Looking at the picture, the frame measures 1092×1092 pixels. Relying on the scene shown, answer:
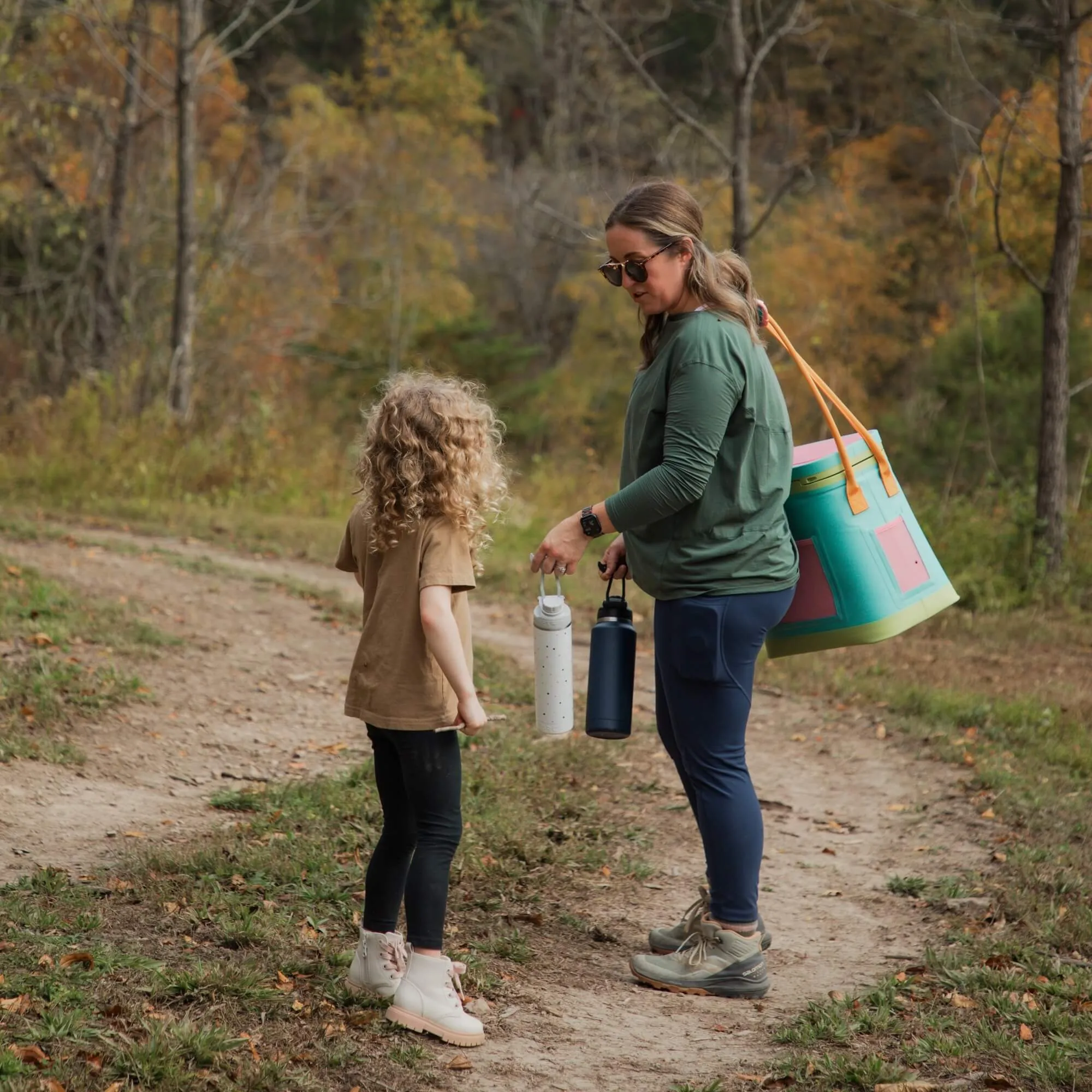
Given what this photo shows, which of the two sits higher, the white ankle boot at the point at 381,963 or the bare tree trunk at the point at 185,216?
the bare tree trunk at the point at 185,216

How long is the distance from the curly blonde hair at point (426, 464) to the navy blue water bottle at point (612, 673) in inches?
25.3

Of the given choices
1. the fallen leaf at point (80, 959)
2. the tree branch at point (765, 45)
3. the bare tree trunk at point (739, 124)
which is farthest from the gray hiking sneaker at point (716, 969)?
the tree branch at point (765, 45)

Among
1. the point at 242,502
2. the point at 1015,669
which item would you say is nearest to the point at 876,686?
the point at 1015,669

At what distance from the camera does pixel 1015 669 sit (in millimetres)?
7969

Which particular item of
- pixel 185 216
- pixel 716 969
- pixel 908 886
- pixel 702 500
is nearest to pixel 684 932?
pixel 716 969

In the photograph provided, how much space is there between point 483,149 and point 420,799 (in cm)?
3938

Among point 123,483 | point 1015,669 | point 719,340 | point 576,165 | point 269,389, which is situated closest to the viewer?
point 719,340

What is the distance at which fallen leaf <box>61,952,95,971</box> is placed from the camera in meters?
3.18

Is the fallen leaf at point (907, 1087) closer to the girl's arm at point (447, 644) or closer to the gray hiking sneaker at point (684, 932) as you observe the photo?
the gray hiking sneaker at point (684, 932)

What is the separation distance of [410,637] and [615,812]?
2.38 m

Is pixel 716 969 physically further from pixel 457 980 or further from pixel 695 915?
pixel 457 980

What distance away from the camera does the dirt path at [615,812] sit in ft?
10.8

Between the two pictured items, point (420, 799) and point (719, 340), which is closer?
point (420, 799)

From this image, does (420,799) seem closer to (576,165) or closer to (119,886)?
(119,886)
